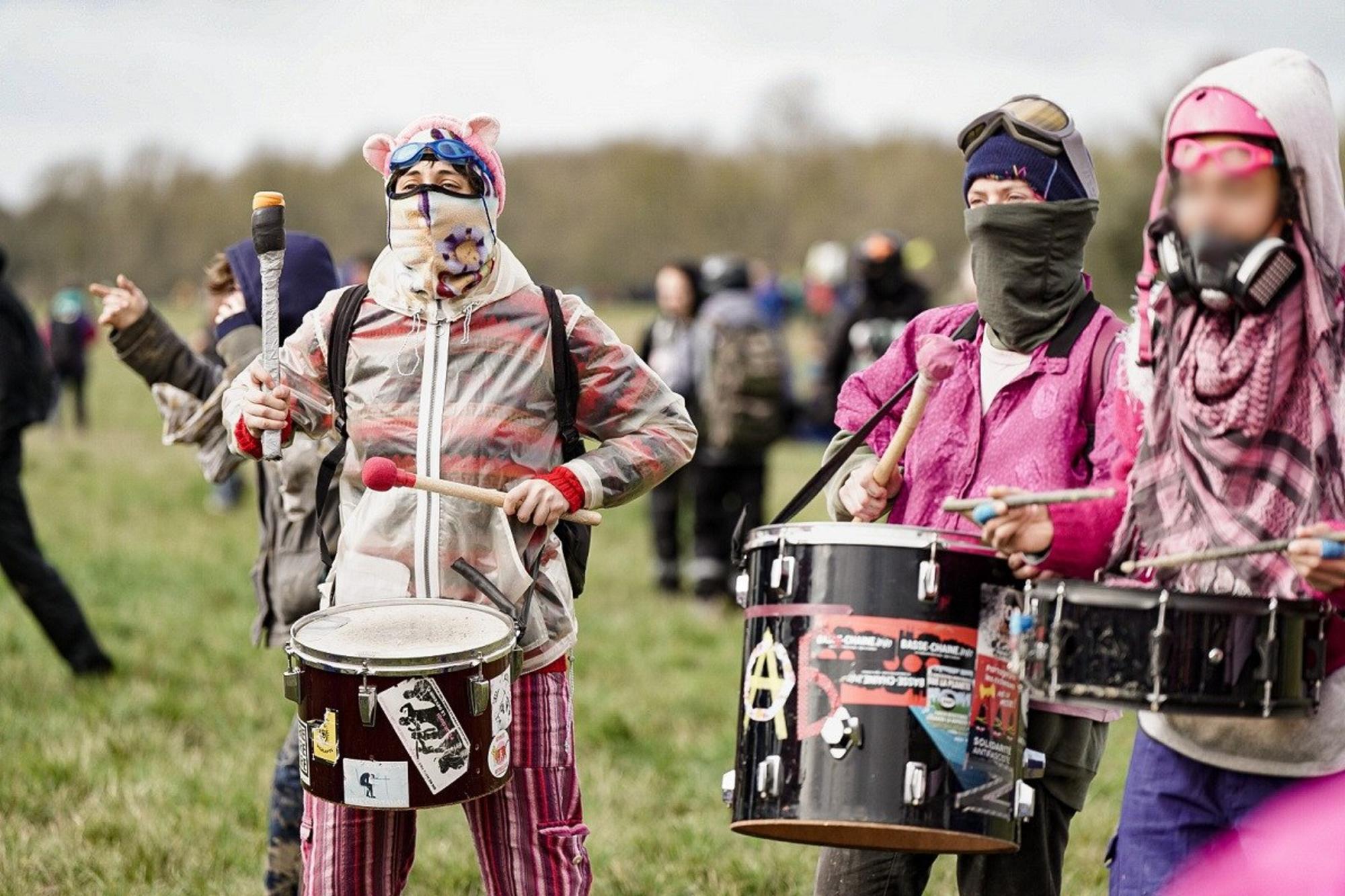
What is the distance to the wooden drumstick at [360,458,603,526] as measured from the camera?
329 cm

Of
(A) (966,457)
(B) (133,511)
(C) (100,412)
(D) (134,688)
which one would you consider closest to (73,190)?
(C) (100,412)

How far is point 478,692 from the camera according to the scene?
321 cm

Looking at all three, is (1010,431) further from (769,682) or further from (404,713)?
(404,713)

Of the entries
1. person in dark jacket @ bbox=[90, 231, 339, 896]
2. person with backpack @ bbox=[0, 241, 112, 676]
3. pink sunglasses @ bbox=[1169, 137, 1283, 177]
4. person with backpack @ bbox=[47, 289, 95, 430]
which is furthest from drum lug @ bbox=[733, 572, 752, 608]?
person with backpack @ bbox=[47, 289, 95, 430]

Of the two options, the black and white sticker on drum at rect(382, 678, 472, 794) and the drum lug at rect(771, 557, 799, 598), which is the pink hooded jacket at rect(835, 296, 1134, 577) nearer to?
the drum lug at rect(771, 557, 799, 598)

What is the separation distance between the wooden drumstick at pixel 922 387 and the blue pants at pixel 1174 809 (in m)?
0.74

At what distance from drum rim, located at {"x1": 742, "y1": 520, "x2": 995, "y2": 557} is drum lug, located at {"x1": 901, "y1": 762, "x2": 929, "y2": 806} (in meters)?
0.39

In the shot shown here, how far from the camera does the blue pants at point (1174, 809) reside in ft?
9.26

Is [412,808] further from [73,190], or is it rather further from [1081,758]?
[73,190]

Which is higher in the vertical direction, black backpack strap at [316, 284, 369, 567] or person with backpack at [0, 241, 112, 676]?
black backpack strap at [316, 284, 369, 567]

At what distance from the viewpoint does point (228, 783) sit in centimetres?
580

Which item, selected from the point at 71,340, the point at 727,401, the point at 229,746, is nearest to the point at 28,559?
the point at 229,746

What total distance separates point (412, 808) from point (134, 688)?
437cm

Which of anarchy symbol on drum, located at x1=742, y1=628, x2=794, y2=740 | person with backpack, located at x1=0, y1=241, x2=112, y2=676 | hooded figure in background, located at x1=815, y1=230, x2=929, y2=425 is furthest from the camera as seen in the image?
hooded figure in background, located at x1=815, y1=230, x2=929, y2=425
